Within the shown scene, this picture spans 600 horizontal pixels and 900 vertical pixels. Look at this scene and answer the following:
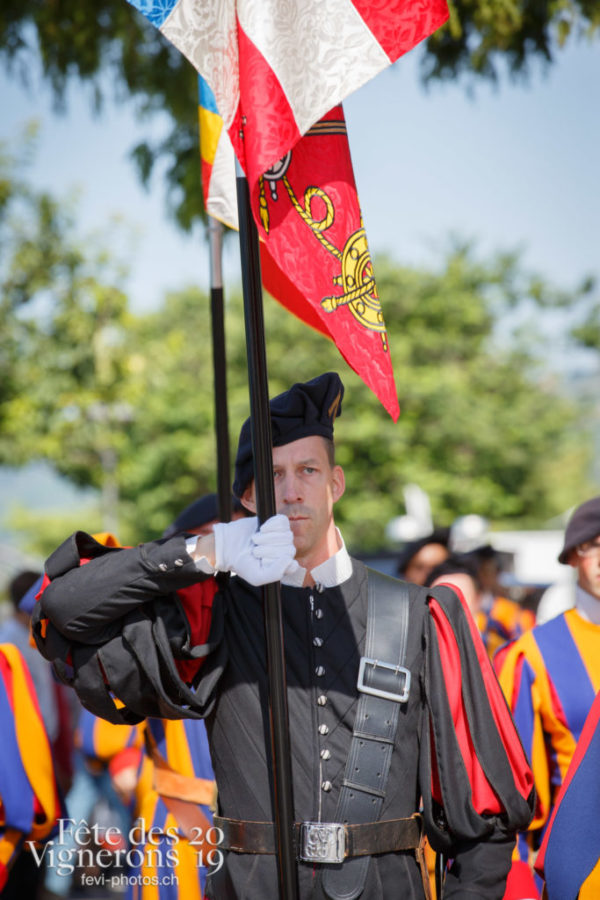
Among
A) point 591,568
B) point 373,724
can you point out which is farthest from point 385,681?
point 591,568

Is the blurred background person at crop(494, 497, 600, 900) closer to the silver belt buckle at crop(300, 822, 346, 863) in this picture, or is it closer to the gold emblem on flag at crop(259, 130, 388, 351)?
the silver belt buckle at crop(300, 822, 346, 863)

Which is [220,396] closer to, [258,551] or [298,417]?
[298,417]

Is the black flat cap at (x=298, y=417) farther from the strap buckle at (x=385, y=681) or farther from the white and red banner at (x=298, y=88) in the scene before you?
the strap buckle at (x=385, y=681)

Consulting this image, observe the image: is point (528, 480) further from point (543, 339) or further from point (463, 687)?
point (463, 687)

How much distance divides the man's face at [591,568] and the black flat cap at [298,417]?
1.55 m

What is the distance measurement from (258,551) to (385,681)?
520 millimetres

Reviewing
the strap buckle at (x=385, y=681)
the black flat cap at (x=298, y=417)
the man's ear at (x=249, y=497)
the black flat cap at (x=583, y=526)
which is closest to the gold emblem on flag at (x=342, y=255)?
the black flat cap at (x=298, y=417)

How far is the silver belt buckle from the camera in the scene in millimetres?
2330

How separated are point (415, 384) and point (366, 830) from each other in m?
21.8

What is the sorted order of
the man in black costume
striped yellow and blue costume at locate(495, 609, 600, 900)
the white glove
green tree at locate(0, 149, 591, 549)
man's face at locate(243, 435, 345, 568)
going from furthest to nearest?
green tree at locate(0, 149, 591, 549)
striped yellow and blue costume at locate(495, 609, 600, 900)
man's face at locate(243, 435, 345, 568)
the man in black costume
the white glove

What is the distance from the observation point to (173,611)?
2434 mm

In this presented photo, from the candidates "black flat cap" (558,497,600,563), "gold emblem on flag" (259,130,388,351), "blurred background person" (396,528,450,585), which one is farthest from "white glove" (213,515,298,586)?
"blurred background person" (396,528,450,585)

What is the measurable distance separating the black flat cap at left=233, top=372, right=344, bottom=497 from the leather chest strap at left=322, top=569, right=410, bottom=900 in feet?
1.51

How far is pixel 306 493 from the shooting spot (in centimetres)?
262
